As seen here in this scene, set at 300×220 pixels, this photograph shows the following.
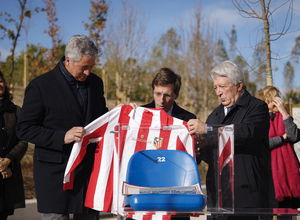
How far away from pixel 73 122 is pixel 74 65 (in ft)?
Answer: 1.67

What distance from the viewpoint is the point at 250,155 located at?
8.36ft

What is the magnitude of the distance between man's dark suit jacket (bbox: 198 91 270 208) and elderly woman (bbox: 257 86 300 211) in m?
1.62

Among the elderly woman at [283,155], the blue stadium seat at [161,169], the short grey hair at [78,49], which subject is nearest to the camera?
the blue stadium seat at [161,169]

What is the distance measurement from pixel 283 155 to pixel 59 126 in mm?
3031

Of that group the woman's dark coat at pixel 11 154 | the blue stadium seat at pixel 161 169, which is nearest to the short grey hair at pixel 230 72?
the blue stadium seat at pixel 161 169

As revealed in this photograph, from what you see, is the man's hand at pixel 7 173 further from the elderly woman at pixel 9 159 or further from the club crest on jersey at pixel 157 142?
the club crest on jersey at pixel 157 142

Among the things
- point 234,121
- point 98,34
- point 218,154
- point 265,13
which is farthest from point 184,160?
point 98,34

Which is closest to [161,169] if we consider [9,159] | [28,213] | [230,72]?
[230,72]

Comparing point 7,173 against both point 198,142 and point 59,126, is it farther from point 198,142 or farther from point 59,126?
point 198,142

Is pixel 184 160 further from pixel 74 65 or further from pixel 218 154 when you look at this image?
pixel 74 65

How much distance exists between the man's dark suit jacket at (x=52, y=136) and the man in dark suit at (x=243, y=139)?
3.51 feet

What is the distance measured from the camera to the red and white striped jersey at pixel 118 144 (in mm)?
2279

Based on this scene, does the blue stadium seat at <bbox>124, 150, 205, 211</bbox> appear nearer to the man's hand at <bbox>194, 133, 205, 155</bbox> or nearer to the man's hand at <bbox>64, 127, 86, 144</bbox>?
the man's hand at <bbox>194, 133, 205, 155</bbox>

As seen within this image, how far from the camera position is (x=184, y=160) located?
7.64 ft
